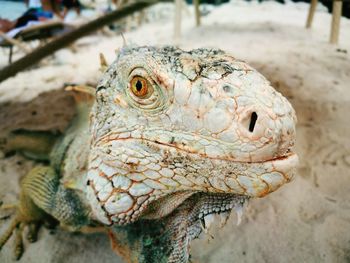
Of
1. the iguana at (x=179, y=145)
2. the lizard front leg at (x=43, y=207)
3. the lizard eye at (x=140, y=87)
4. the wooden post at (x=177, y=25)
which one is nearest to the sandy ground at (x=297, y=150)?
the lizard front leg at (x=43, y=207)

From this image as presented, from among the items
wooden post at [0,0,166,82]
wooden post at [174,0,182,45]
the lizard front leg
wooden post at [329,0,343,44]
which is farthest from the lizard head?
wooden post at [174,0,182,45]

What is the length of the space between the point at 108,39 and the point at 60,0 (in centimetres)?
207

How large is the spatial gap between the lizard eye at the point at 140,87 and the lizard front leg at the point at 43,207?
0.95 meters

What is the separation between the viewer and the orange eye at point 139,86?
3.82ft

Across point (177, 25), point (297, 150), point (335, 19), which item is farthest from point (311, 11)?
point (297, 150)

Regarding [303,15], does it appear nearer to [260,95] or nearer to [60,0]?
[60,0]

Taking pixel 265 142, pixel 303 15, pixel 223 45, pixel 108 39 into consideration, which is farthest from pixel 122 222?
pixel 303 15

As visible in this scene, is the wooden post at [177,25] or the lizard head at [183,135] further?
the wooden post at [177,25]

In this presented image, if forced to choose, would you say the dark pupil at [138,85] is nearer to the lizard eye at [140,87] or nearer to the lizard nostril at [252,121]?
the lizard eye at [140,87]

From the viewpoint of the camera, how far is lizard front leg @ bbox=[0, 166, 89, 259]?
184 cm

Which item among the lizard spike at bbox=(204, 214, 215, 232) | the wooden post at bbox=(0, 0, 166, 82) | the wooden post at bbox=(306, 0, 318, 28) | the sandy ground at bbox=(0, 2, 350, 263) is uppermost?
the wooden post at bbox=(0, 0, 166, 82)

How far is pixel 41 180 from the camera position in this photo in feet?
6.96

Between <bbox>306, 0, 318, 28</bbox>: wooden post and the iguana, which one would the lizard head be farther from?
<bbox>306, 0, 318, 28</bbox>: wooden post

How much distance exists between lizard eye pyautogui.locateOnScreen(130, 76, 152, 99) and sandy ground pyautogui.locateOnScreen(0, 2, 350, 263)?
1395 millimetres
